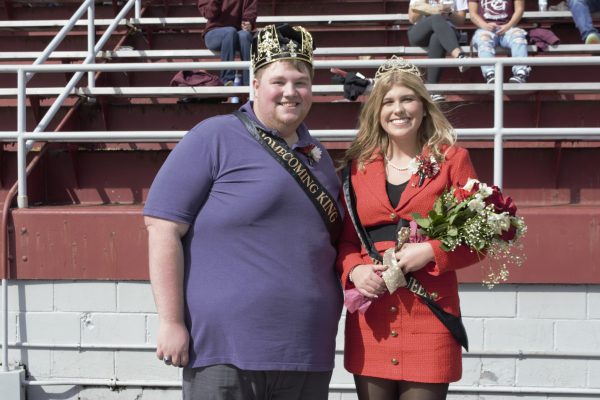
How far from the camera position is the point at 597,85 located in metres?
6.53

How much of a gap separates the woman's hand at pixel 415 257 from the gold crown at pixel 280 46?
79 centimetres

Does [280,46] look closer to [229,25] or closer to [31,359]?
[31,359]

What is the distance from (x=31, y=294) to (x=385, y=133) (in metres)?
2.88

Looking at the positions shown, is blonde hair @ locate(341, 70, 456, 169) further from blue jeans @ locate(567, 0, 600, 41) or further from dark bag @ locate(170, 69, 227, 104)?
blue jeans @ locate(567, 0, 600, 41)

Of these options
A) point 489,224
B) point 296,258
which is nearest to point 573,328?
point 489,224

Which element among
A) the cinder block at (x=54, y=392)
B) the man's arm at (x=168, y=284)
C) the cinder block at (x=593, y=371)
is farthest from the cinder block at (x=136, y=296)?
the cinder block at (x=593, y=371)

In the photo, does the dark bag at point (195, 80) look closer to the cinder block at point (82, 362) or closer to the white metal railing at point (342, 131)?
the white metal railing at point (342, 131)

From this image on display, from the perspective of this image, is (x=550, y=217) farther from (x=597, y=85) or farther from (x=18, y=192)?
(x=18, y=192)

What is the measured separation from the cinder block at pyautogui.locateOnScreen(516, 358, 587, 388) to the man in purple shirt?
8.21 feet

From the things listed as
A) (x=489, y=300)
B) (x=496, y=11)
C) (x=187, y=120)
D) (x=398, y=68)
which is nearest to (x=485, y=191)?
(x=398, y=68)

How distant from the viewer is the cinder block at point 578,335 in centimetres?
500

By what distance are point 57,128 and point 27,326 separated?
1.78 meters

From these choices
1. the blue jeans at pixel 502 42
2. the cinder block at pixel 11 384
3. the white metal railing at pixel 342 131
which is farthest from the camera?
the blue jeans at pixel 502 42

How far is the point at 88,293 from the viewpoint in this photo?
5.18 meters
